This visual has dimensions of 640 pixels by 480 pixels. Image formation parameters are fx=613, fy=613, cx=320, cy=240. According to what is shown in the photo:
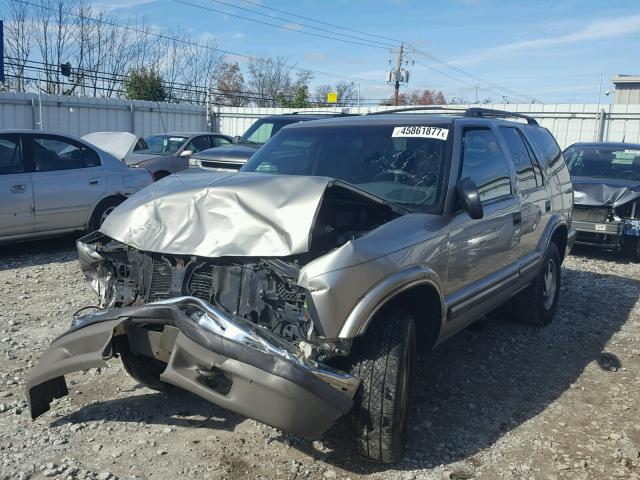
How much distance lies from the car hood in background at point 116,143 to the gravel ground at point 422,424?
4787 millimetres

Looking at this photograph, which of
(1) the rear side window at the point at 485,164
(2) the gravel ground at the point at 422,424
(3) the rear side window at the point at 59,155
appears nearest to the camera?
(2) the gravel ground at the point at 422,424

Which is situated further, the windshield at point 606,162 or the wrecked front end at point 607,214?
the windshield at point 606,162

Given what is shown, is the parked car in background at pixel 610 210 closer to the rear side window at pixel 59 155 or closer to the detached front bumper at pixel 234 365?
the rear side window at pixel 59 155

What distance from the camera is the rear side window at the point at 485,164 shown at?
4.35 metres

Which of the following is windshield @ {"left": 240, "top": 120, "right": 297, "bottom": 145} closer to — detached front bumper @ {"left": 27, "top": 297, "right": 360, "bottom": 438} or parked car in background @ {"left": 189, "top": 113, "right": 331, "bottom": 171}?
parked car in background @ {"left": 189, "top": 113, "right": 331, "bottom": 171}

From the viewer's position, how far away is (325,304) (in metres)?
2.87

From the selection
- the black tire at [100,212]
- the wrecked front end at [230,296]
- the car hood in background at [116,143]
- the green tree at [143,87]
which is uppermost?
the green tree at [143,87]

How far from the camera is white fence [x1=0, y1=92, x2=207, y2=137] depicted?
61.9ft

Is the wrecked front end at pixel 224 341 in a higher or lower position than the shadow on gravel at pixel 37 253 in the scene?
higher

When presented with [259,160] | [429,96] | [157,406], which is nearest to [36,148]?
[259,160]

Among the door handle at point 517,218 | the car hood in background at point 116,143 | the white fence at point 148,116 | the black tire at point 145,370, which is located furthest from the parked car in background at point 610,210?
the black tire at point 145,370

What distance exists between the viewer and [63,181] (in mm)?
7977

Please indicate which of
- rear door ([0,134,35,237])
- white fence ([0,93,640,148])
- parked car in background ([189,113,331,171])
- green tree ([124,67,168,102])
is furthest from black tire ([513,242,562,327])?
green tree ([124,67,168,102])

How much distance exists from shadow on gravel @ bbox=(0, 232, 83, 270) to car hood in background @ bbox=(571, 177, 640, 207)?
24.0 ft
